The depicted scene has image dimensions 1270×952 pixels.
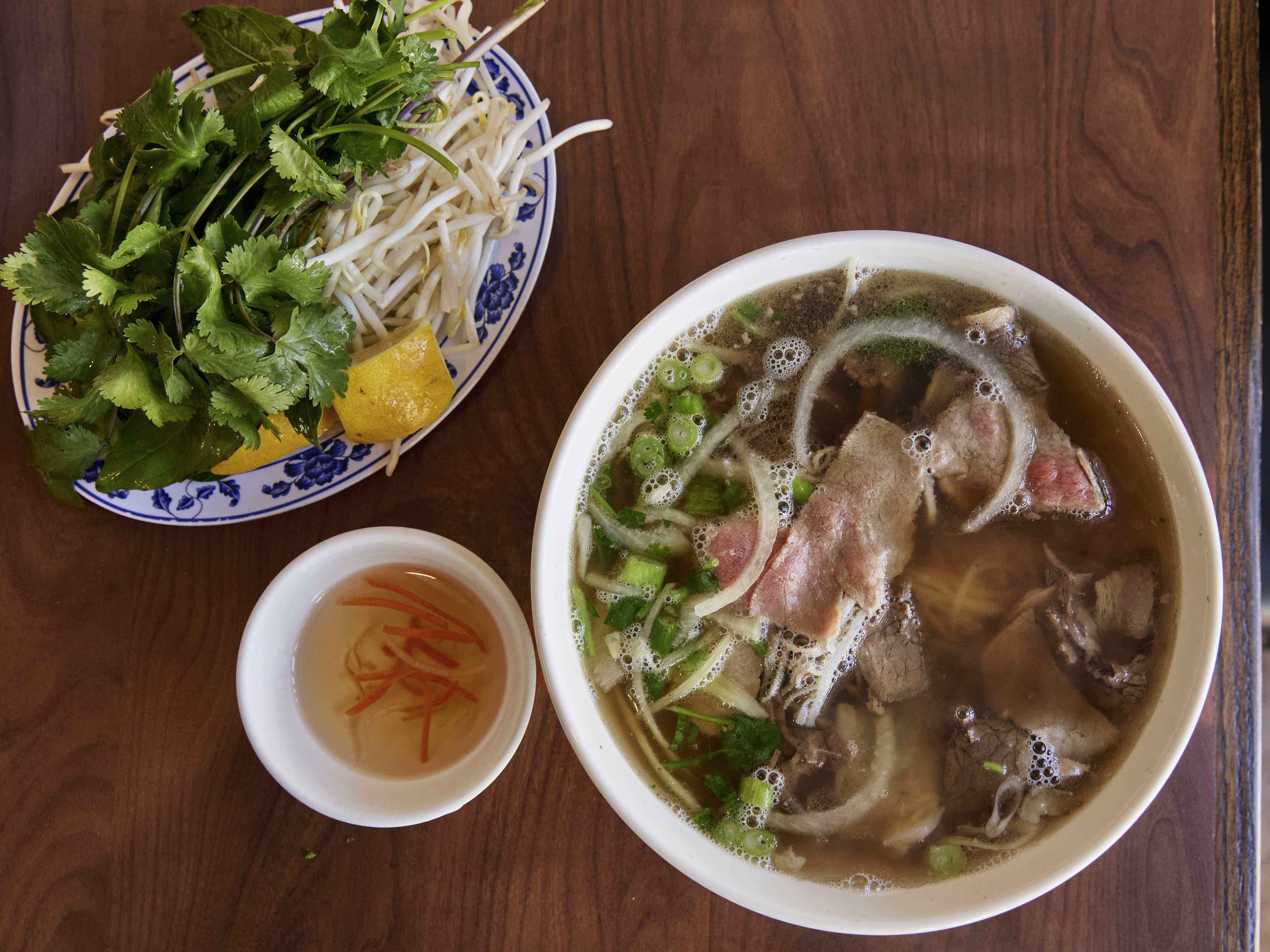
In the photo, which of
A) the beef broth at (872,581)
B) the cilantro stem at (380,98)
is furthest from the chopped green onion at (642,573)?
the cilantro stem at (380,98)

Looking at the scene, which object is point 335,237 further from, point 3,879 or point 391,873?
point 3,879

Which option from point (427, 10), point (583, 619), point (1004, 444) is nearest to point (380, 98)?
point (427, 10)

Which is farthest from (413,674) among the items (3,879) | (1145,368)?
(1145,368)

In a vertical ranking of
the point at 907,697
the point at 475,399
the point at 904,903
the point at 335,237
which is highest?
the point at 335,237

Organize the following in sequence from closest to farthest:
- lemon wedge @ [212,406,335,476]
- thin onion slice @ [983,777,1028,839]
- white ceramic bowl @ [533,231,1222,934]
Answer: white ceramic bowl @ [533,231,1222,934]
thin onion slice @ [983,777,1028,839]
lemon wedge @ [212,406,335,476]

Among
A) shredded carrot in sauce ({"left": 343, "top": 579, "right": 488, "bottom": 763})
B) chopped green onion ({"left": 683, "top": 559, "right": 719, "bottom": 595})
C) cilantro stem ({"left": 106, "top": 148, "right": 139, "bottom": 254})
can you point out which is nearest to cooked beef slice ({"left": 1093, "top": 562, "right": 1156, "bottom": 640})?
chopped green onion ({"left": 683, "top": 559, "right": 719, "bottom": 595})

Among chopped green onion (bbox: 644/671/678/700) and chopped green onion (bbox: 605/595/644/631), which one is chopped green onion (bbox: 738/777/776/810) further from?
chopped green onion (bbox: 605/595/644/631)

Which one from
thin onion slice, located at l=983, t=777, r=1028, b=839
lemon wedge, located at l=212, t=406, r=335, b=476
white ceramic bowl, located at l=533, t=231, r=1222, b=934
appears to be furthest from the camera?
lemon wedge, located at l=212, t=406, r=335, b=476
